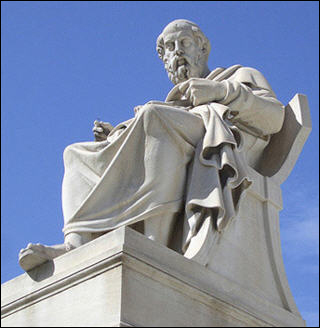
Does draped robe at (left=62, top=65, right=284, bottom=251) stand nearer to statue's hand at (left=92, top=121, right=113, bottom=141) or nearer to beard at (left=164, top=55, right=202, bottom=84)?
statue's hand at (left=92, top=121, right=113, bottom=141)

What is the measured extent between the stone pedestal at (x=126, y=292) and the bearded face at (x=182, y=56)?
8.43ft

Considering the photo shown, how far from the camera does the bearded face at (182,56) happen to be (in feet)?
28.5

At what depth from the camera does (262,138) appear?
834 cm

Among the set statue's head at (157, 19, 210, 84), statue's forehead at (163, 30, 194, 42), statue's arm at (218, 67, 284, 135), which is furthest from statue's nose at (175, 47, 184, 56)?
statue's arm at (218, 67, 284, 135)

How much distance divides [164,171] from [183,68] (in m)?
1.74

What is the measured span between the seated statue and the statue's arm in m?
0.01

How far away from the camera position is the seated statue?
23.4 feet

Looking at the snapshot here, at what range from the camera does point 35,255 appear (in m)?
6.90

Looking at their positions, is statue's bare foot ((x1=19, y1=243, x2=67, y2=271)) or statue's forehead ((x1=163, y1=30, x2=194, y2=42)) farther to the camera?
statue's forehead ((x1=163, y1=30, x2=194, y2=42))

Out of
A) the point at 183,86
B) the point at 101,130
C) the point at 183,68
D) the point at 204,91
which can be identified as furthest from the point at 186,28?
the point at 101,130

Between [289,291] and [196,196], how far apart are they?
1249 millimetres

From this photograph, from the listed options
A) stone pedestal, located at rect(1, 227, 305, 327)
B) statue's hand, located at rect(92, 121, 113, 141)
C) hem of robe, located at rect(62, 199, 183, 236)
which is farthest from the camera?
statue's hand, located at rect(92, 121, 113, 141)

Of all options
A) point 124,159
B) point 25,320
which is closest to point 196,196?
point 124,159

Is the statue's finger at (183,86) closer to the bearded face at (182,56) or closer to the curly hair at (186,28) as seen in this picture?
the bearded face at (182,56)
